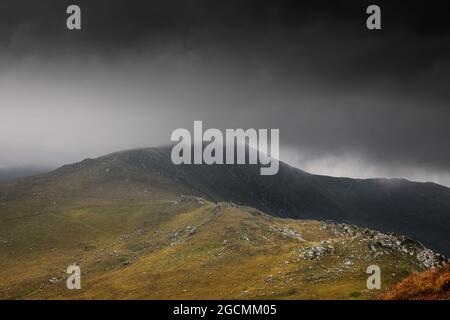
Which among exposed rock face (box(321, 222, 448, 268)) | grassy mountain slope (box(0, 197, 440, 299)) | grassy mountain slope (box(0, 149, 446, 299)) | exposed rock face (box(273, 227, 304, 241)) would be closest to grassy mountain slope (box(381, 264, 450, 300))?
grassy mountain slope (box(0, 197, 440, 299))

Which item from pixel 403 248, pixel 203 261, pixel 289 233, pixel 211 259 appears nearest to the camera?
pixel 403 248

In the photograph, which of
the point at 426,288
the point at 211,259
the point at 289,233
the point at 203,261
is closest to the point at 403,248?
the point at 211,259

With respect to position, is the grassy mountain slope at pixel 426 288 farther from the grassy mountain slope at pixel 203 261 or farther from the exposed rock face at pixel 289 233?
the exposed rock face at pixel 289 233

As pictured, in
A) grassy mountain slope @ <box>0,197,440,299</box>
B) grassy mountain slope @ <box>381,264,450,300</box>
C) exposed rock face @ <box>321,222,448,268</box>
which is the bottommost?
grassy mountain slope @ <box>0,197,440,299</box>

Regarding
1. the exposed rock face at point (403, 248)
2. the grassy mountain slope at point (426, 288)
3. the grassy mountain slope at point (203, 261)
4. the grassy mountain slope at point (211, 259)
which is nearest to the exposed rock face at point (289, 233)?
the grassy mountain slope at point (203, 261)

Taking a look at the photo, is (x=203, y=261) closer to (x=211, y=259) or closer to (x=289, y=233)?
(x=211, y=259)

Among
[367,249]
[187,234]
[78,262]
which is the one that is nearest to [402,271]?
[367,249]

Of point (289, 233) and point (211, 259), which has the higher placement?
point (211, 259)

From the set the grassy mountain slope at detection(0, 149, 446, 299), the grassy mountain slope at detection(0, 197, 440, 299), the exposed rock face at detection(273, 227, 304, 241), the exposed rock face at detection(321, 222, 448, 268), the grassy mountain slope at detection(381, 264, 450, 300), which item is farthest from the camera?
the exposed rock face at detection(273, 227, 304, 241)

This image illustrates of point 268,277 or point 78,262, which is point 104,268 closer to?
point 78,262

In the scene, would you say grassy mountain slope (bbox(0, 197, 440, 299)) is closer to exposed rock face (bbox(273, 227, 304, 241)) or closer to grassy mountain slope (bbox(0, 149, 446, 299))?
grassy mountain slope (bbox(0, 149, 446, 299))

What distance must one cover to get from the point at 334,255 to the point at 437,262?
24.0m

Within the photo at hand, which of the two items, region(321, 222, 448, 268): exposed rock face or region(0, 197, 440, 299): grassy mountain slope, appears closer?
region(0, 197, 440, 299): grassy mountain slope

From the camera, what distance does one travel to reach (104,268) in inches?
5930
